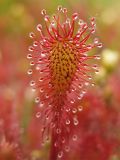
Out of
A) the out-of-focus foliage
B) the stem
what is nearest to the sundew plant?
the stem

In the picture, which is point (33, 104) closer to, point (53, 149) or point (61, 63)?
point (53, 149)

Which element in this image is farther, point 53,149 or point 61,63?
point 53,149

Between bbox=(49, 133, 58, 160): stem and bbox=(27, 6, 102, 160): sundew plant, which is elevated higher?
bbox=(27, 6, 102, 160): sundew plant

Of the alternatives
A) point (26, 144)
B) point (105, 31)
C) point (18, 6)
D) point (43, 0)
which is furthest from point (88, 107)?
point (43, 0)

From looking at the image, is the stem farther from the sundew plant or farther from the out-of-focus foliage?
the out-of-focus foliage

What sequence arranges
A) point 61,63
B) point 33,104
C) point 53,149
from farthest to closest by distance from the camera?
point 33,104 < point 53,149 < point 61,63

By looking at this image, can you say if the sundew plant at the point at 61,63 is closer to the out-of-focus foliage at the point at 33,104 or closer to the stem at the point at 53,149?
the stem at the point at 53,149

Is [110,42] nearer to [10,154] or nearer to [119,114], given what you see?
[119,114]

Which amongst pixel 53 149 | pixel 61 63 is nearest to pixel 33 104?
pixel 53 149
